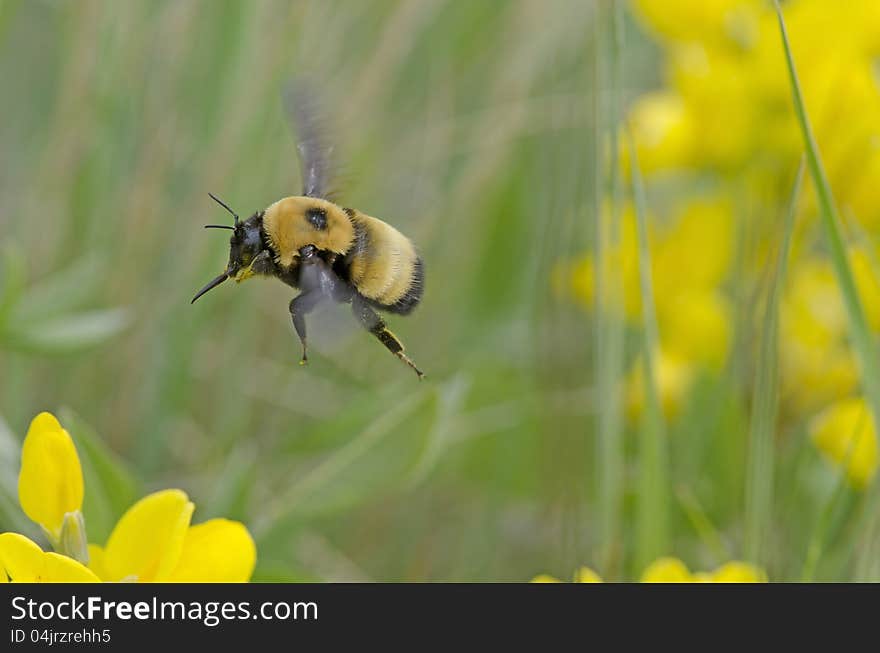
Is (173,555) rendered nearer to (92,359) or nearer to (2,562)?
(2,562)

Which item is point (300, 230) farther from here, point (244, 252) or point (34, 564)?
point (34, 564)

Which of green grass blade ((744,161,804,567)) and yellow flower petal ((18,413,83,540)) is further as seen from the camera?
green grass blade ((744,161,804,567))

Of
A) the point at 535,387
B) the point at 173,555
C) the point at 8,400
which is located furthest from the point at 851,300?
the point at 8,400

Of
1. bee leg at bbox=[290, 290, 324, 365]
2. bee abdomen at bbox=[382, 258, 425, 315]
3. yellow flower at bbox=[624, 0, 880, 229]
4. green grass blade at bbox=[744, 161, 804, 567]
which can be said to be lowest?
green grass blade at bbox=[744, 161, 804, 567]

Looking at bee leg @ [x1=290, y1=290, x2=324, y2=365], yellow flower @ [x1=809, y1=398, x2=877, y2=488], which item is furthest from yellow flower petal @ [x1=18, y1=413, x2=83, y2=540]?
yellow flower @ [x1=809, y1=398, x2=877, y2=488]

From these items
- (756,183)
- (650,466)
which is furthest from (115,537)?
(756,183)

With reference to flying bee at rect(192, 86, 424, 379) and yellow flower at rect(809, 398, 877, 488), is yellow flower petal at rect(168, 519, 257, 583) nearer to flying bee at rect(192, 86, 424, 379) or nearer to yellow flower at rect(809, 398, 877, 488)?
flying bee at rect(192, 86, 424, 379)

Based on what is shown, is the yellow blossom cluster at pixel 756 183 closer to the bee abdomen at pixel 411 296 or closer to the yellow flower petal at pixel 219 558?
the bee abdomen at pixel 411 296
